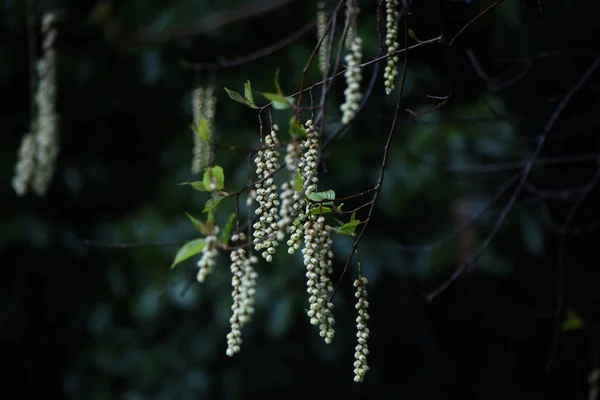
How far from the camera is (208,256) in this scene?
71 cm

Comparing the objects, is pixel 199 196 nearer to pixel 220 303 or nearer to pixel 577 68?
pixel 220 303

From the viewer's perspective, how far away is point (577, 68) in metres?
3.16

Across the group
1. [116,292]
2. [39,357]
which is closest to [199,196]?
[116,292]

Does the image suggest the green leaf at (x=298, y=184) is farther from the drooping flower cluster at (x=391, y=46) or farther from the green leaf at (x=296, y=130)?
the drooping flower cluster at (x=391, y=46)

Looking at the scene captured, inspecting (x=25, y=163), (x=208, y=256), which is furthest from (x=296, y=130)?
(x=25, y=163)

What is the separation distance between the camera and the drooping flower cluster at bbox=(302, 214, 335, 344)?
2.62 ft

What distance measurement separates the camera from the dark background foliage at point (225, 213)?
281 centimetres

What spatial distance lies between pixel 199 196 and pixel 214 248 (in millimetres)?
2210

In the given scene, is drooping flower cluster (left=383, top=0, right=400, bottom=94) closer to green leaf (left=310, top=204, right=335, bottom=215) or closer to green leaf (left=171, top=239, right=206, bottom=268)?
green leaf (left=310, top=204, right=335, bottom=215)

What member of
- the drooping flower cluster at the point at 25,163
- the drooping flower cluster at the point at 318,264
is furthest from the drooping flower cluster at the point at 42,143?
the drooping flower cluster at the point at 318,264

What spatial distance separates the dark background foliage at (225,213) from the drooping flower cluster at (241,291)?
1.86m

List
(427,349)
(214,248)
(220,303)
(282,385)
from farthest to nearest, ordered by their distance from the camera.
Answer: (427,349)
(282,385)
(220,303)
(214,248)

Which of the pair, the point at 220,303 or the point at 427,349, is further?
the point at 427,349

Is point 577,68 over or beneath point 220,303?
over
